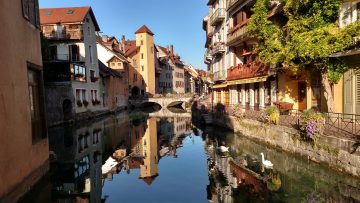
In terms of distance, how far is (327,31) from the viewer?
54.7 ft

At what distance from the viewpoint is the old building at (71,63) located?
38375mm

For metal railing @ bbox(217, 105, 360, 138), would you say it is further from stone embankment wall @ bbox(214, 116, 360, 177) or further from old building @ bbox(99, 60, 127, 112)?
old building @ bbox(99, 60, 127, 112)

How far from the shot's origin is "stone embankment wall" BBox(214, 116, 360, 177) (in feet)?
40.7

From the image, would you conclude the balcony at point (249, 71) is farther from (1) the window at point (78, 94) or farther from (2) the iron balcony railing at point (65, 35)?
(2) the iron balcony railing at point (65, 35)

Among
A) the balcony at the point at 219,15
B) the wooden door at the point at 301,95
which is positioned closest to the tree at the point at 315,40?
the wooden door at the point at 301,95

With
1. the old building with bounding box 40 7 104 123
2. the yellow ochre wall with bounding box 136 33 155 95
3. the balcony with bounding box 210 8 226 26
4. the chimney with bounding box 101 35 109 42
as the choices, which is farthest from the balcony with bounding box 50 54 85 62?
the yellow ochre wall with bounding box 136 33 155 95

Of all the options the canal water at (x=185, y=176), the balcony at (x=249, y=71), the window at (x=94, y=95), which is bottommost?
the canal water at (x=185, y=176)

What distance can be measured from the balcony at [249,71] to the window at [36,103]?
16.8m

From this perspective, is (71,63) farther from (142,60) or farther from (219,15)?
(142,60)

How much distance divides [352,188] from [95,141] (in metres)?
19.9

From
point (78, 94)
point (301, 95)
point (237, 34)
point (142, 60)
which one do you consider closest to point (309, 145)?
point (301, 95)

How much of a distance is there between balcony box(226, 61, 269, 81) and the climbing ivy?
19.3ft

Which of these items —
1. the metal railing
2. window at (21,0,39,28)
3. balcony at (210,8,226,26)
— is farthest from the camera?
balcony at (210,8,226,26)

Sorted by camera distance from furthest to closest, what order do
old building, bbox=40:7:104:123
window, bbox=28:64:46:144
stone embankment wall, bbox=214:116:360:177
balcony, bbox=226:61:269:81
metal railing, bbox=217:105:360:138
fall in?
old building, bbox=40:7:104:123, balcony, bbox=226:61:269:81, metal railing, bbox=217:105:360:138, window, bbox=28:64:46:144, stone embankment wall, bbox=214:116:360:177
